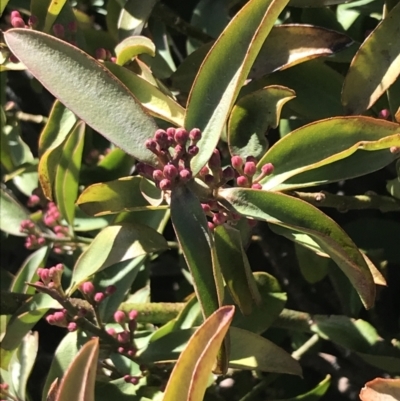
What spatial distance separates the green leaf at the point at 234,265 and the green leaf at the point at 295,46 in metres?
0.24

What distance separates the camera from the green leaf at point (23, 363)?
991 mm

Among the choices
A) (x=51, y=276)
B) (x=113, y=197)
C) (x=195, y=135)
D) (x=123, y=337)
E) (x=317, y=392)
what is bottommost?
(x=317, y=392)

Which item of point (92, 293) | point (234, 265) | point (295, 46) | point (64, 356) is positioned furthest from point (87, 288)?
point (295, 46)

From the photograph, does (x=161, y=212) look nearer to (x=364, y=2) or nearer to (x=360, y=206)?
(x=360, y=206)

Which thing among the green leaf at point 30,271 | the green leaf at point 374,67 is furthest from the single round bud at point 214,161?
the green leaf at point 30,271

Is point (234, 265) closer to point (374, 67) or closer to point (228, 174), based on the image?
point (228, 174)

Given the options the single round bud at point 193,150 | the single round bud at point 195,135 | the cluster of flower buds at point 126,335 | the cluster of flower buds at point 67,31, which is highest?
the cluster of flower buds at point 67,31

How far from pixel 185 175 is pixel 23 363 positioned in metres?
0.53

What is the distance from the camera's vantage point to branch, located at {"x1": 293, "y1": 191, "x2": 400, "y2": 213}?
787 mm

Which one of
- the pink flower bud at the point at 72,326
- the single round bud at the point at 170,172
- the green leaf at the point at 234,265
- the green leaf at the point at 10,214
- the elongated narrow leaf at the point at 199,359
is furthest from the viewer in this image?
the green leaf at the point at 10,214

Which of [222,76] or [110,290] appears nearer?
[222,76]

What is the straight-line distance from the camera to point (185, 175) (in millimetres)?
652

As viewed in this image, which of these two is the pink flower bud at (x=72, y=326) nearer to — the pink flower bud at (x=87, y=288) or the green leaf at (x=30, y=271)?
the pink flower bud at (x=87, y=288)

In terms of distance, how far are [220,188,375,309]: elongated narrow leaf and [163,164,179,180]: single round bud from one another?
3.4 inches
